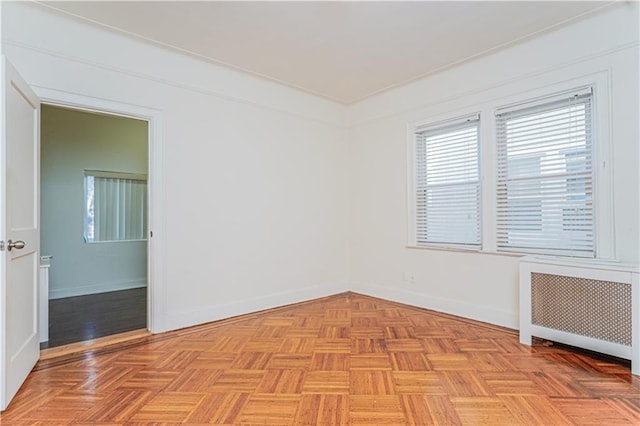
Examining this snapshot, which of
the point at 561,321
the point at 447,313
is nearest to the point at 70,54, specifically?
the point at 447,313

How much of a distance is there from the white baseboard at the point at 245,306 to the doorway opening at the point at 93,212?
1044 mm

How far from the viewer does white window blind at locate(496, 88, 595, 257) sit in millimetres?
2877

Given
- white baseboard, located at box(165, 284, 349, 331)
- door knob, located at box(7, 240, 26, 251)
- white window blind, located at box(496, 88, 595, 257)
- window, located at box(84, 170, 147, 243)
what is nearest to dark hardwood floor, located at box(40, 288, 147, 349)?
white baseboard, located at box(165, 284, 349, 331)

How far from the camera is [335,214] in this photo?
15.8 feet

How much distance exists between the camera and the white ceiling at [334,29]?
104 inches

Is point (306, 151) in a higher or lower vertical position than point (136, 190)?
higher

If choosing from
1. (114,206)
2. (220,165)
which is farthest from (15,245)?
(114,206)

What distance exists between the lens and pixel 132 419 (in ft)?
6.07

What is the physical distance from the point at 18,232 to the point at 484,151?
12.8ft

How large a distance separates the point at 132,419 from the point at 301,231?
9.28 ft

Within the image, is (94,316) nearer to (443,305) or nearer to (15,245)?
(15,245)

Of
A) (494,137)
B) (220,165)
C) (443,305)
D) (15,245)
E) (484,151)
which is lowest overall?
(443,305)

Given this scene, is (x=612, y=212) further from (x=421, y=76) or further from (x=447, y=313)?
(x=421, y=76)

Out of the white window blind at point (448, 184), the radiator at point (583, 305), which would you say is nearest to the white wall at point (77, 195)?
the white window blind at point (448, 184)
